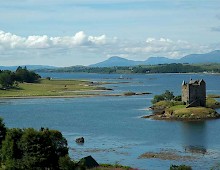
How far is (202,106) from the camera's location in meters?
123

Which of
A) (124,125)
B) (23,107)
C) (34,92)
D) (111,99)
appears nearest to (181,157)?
(124,125)

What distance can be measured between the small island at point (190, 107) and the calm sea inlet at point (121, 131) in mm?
4814

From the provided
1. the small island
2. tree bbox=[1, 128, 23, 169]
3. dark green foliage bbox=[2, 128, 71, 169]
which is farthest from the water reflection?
tree bbox=[1, 128, 23, 169]

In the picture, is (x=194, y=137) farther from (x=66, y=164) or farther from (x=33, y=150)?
(x=66, y=164)

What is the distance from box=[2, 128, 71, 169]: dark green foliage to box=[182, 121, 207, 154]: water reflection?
27226 millimetres

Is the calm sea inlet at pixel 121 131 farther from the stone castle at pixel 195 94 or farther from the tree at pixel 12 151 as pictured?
the tree at pixel 12 151

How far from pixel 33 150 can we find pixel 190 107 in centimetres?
7270

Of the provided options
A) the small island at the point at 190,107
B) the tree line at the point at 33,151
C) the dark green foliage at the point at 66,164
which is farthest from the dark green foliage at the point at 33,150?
the small island at the point at 190,107

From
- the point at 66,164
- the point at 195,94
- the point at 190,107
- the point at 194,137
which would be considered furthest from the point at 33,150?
the point at 195,94

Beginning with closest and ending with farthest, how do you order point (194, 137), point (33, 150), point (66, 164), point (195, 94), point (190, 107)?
point (66, 164) → point (33, 150) → point (194, 137) → point (190, 107) → point (195, 94)

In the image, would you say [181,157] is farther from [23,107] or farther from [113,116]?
[23,107]

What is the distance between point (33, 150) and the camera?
176ft

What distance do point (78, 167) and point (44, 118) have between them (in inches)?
2679

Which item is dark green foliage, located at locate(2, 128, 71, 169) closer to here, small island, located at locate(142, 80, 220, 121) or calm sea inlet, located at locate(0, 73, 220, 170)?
calm sea inlet, located at locate(0, 73, 220, 170)
